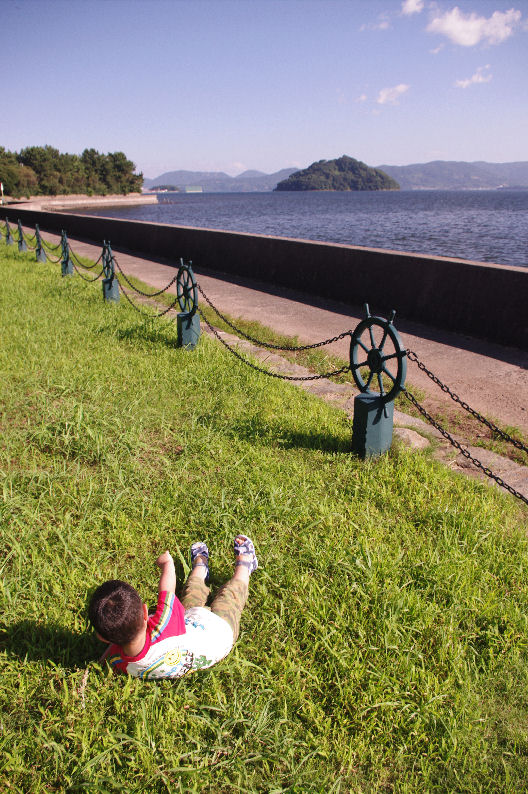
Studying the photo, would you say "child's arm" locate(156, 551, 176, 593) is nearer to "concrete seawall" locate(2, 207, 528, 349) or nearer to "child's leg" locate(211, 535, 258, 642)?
"child's leg" locate(211, 535, 258, 642)

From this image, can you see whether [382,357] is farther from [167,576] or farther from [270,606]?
[167,576]

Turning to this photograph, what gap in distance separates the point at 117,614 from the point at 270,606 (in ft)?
2.73

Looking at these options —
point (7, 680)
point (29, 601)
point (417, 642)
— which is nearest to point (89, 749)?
point (7, 680)

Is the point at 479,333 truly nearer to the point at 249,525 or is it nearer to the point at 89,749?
the point at 249,525

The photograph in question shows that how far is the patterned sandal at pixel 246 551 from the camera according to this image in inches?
107

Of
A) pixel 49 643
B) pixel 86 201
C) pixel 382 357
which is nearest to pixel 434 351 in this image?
pixel 382 357

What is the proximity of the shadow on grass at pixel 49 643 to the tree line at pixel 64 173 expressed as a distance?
Answer: 9220cm

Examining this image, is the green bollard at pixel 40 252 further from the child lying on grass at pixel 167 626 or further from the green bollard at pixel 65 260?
the child lying on grass at pixel 167 626

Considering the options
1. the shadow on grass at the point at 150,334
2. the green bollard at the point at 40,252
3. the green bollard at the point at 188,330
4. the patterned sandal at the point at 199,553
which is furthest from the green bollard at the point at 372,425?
the green bollard at the point at 40,252

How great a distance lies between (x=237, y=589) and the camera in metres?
2.56

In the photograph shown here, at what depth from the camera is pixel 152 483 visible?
3645mm

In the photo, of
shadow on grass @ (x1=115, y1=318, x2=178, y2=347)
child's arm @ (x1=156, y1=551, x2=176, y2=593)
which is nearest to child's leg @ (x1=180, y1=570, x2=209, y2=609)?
child's arm @ (x1=156, y1=551, x2=176, y2=593)

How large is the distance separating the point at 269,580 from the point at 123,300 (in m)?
7.50

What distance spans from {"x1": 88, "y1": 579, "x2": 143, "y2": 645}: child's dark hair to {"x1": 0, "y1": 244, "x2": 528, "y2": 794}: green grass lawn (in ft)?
0.87
